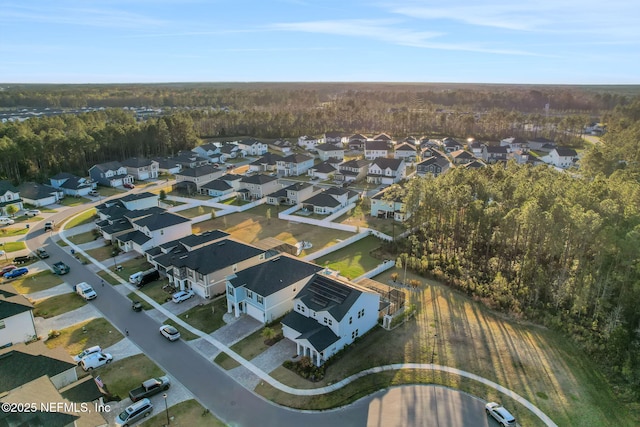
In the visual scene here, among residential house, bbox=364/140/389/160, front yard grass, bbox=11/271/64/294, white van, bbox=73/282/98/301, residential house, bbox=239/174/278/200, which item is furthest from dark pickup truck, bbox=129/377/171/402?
residential house, bbox=364/140/389/160

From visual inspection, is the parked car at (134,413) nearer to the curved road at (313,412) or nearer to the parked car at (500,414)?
the curved road at (313,412)

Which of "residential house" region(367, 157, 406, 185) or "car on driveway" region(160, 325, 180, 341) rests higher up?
"residential house" region(367, 157, 406, 185)

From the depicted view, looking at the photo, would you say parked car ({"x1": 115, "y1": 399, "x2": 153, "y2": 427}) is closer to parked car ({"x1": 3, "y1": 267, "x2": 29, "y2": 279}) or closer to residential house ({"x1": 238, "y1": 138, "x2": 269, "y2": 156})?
parked car ({"x1": 3, "y1": 267, "x2": 29, "y2": 279})

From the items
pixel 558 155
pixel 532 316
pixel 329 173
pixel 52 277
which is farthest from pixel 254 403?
pixel 558 155

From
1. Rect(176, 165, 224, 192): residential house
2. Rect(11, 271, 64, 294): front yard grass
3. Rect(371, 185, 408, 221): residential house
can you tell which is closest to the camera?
Rect(11, 271, 64, 294): front yard grass

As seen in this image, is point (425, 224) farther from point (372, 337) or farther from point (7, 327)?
point (7, 327)

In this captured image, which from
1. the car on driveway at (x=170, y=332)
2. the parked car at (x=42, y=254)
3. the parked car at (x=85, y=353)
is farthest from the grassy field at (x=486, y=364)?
the parked car at (x=42, y=254)
